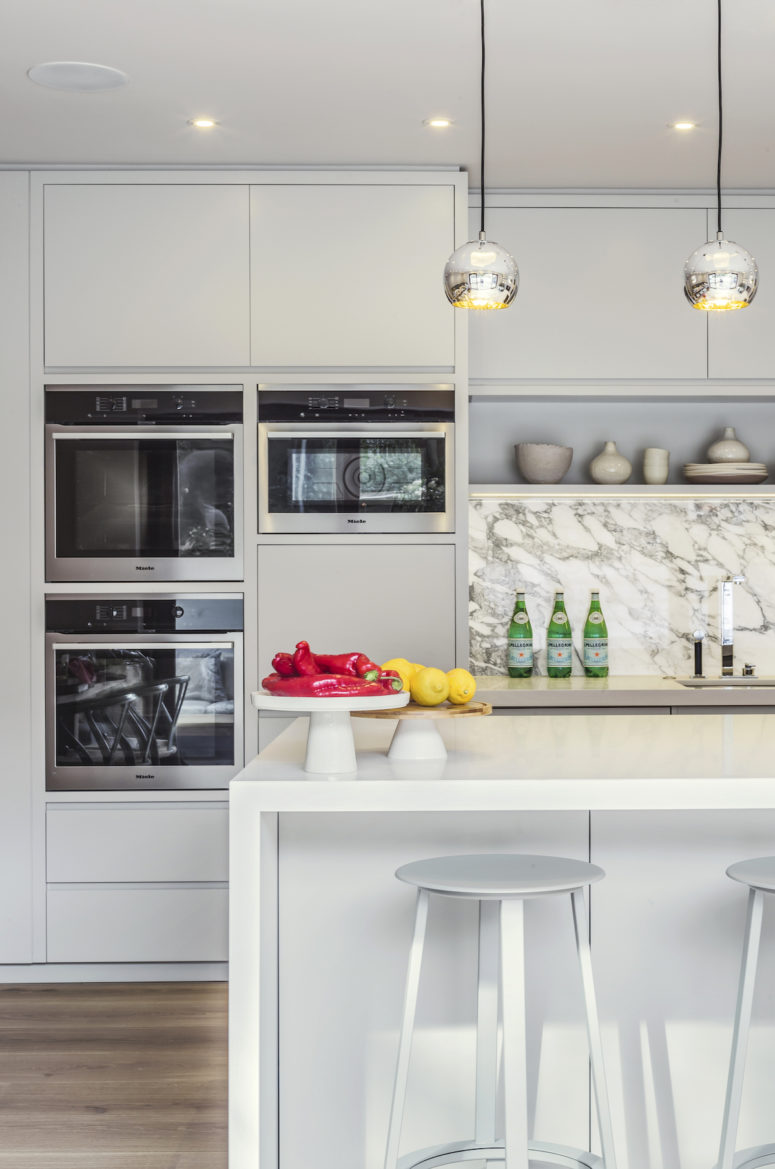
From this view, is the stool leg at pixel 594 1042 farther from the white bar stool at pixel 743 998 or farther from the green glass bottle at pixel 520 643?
the green glass bottle at pixel 520 643

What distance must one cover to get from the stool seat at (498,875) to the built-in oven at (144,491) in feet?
5.93

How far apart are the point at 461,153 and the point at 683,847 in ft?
7.61

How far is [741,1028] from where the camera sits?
6.39 ft

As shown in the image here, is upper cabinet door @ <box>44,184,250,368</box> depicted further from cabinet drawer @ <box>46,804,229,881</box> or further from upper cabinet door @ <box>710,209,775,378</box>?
upper cabinet door @ <box>710,209,775,378</box>

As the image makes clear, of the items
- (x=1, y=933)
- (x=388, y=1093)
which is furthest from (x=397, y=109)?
(x=1, y=933)

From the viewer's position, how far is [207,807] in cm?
356

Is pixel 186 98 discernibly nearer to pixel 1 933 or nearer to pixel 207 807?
pixel 207 807

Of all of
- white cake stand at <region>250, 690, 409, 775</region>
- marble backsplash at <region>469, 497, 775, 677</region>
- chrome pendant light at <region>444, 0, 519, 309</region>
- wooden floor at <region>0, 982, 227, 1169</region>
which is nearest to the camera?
white cake stand at <region>250, 690, 409, 775</region>

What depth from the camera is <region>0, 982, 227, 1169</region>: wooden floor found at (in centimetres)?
244

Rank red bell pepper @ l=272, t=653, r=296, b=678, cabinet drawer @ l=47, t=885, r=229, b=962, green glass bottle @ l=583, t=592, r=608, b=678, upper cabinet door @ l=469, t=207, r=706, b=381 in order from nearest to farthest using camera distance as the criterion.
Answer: red bell pepper @ l=272, t=653, r=296, b=678, cabinet drawer @ l=47, t=885, r=229, b=962, upper cabinet door @ l=469, t=207, r=706, b=381, green glass bottle @ l=583, t=592, r=608, b=678

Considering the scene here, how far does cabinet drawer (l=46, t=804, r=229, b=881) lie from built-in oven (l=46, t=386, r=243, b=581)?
760mm

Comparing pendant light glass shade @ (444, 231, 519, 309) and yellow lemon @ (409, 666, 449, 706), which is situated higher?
pendant light glass shade @ (444, 231, 519, 309)

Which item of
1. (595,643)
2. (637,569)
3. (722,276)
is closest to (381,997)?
(722,276)

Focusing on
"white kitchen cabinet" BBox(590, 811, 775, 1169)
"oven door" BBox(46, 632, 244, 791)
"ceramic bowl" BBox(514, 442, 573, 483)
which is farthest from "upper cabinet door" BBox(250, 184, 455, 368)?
"white kitchen cabinet" BBox(590, 811, 775, 1169)
